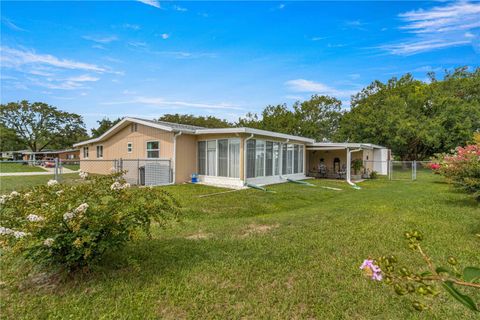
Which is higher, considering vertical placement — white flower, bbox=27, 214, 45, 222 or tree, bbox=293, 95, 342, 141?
tree, bbox=293, 95, 342, 141

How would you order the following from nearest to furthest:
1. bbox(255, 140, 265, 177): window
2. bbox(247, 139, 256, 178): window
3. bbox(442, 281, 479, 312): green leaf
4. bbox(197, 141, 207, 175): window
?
bbox(442, 281, 479, 312): green leaf
bbox(247, 139, 256, 178): window
bbox(255, 140, 265, 177): window
bbox(197, 141, 207, 175): window

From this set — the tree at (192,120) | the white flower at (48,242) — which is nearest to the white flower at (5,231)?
the white flower at (48,242)

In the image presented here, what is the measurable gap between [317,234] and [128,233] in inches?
127

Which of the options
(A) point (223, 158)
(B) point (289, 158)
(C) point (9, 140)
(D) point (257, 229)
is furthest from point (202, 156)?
(C) point (9, 140)

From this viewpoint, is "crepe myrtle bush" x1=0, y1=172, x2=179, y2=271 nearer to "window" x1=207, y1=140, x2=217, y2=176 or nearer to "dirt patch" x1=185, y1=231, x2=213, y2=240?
"dirt patch" x1=185, y1=231, x2=213, y2=240

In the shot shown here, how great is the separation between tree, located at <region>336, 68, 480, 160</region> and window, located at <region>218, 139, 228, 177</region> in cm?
1793

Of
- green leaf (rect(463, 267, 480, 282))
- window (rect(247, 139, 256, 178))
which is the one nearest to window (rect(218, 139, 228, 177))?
window (rect(247, 139, 256, 178))

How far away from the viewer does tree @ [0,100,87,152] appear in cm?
3462

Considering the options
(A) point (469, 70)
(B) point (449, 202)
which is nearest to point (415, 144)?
(A) point (469, 70)

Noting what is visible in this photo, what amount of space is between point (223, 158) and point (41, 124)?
3799cm

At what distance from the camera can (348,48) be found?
477 inches

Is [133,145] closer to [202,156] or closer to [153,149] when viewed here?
[153,149]

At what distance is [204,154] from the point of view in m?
11.9

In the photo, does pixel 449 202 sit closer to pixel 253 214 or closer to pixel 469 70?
pixel 253 214
